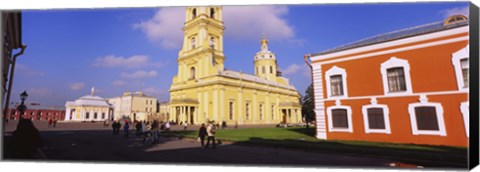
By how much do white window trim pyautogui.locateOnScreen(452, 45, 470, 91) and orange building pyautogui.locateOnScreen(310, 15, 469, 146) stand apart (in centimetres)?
2

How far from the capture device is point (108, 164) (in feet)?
25.0

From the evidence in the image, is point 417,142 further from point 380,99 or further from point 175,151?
point 175,151

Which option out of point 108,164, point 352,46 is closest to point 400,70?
point 352,46

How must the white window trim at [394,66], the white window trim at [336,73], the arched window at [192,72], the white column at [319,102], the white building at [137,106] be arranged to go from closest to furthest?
the white window trim at [394,66]
the white window trim at [336,73]
the white column at [319,102]
the white building at [137,106]
the arched window at [192,72]

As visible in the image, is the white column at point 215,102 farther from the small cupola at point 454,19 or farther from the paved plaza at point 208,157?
the small cupola at point 454,19

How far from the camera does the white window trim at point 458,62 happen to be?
7.53 meters

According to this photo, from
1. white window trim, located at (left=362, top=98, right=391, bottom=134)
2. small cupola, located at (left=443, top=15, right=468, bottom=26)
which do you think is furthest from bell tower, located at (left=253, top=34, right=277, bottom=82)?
small cupola, located at (left=443, top=15, right=468, bottom=26)

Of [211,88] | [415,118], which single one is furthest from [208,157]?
[211,88]

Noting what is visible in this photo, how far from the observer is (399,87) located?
29.7 ft

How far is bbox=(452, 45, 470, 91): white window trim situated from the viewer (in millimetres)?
7527

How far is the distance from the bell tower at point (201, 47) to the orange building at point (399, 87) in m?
20.8

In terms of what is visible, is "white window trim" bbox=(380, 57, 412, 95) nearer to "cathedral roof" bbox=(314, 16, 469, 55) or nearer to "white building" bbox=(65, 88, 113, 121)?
"cathedral roof" bbox=(314, 16, 469, 55)

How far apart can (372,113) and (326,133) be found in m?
2.01

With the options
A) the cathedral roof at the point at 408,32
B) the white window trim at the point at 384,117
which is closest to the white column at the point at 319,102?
the cathedral roof at the point at 408,32
